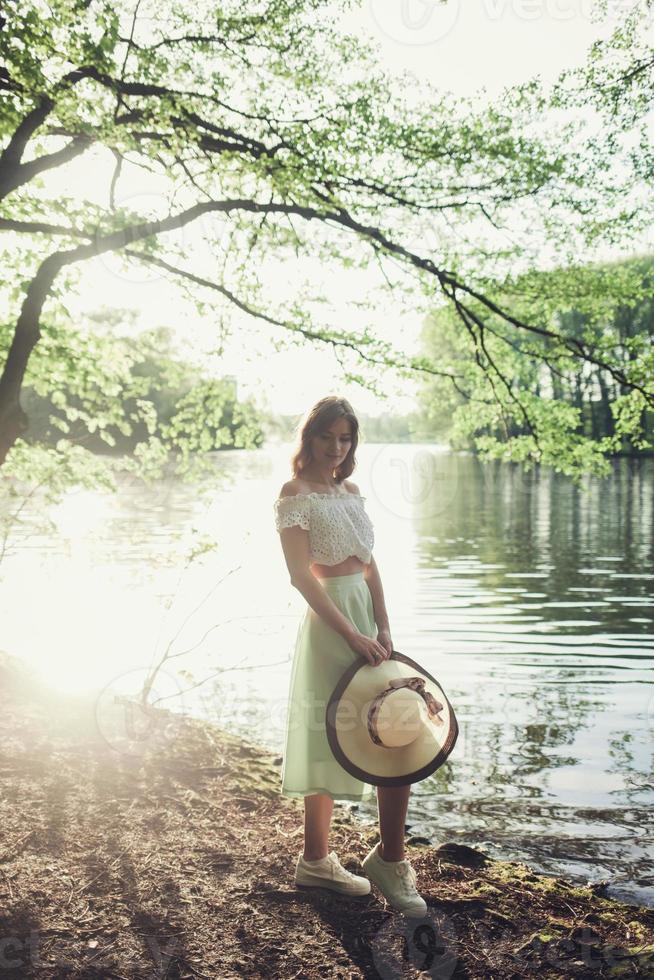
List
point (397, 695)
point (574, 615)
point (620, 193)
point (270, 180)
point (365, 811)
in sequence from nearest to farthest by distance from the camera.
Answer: point (397, 695), point (365, 811), point (270, 180), point (620, 193), point (574, 615)

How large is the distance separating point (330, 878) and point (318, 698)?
34.2 inches

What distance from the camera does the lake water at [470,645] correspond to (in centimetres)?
564

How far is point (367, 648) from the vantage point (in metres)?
3.54

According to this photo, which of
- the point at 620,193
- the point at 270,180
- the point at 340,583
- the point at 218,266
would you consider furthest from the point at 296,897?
the point at 620,193

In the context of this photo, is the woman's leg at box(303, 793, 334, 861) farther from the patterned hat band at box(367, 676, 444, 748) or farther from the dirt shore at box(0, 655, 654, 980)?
the patterned hat band at box(367, 676, 444, 748)

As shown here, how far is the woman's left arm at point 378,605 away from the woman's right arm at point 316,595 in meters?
0.12

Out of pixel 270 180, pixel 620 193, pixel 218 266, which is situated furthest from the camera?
pixel 218 266

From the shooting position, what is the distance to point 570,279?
7.40 meters

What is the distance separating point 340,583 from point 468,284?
4649mm

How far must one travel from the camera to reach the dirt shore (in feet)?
10.1

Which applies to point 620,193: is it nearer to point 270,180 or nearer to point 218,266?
point 270,180

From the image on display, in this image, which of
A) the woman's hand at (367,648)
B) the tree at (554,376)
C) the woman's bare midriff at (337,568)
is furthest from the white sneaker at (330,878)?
the tree at (554,376)

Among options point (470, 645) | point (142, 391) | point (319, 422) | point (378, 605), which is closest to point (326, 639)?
point (378, 605)

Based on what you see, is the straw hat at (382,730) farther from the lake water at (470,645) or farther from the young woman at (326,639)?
the lake water at (470,645)
